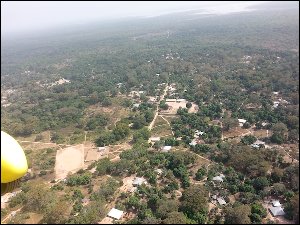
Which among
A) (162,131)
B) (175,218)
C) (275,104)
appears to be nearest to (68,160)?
(162,131)

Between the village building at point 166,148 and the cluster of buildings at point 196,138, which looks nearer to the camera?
the village building at point 166,148

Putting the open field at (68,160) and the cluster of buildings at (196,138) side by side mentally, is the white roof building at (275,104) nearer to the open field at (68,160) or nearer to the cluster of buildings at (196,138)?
the cluster of buildings at (196,138)

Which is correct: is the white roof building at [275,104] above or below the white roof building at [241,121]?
above

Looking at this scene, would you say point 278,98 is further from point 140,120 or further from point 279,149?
point 140,120

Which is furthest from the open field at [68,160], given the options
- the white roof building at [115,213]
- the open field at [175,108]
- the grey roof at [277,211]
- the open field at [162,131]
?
the grey roof at [277,211]

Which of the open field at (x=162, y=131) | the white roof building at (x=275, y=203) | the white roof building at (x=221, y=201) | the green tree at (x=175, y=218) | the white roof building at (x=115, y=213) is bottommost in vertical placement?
the open field at (x=162, y=131)

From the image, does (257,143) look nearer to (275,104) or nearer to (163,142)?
(163,142)

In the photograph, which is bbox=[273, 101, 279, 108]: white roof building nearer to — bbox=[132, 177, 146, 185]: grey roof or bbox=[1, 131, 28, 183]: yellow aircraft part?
bbox=[132, 177, 146, 185]: grey roof
